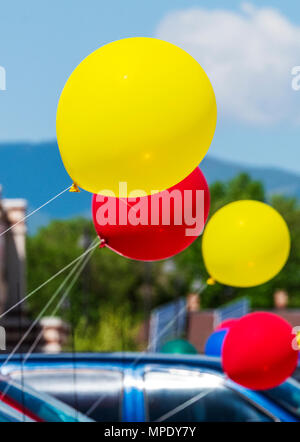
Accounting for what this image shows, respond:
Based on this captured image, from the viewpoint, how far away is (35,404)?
464 cm

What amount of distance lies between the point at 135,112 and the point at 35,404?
1548mm

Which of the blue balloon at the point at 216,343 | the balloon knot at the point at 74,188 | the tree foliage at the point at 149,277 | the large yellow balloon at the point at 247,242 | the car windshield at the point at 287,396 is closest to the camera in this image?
the balloon knot at the point at 74,188

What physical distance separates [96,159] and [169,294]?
64549 mm

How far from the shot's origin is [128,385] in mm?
5145

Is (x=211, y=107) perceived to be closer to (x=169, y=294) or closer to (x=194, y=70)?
(x=194, y=70)

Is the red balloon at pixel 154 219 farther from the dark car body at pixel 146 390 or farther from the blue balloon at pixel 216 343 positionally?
the blue balloon at pixel 216 343

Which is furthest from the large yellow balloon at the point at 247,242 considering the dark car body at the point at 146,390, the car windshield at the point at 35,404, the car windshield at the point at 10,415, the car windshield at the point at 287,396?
the car windshield at the point at 10,415

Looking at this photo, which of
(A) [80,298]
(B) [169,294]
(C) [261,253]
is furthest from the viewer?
(B) [169,294]

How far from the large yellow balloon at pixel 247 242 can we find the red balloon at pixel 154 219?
41.8 inches

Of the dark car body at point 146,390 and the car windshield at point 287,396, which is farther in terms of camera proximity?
the car windshield at point 287,396

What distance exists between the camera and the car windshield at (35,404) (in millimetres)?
4538

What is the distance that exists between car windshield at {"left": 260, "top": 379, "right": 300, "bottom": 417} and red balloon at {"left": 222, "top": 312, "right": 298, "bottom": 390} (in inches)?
4.8

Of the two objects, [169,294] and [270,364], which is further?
[169,294]
